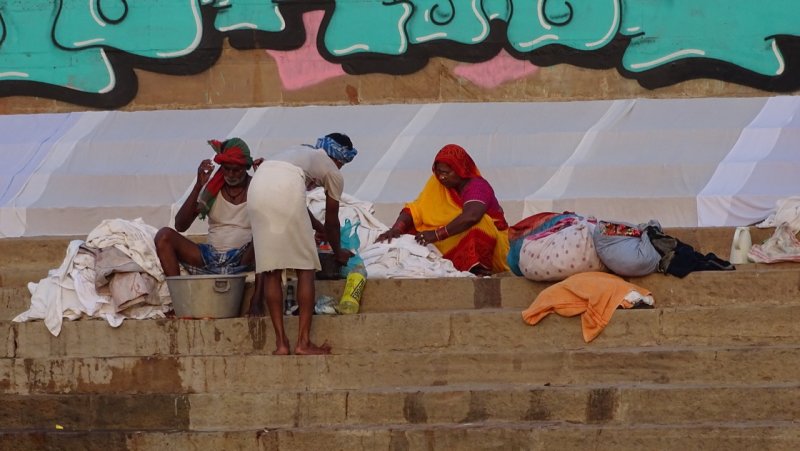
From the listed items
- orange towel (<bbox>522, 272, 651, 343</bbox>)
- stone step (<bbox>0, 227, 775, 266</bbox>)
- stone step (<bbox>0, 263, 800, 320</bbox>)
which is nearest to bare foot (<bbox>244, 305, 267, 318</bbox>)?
stone step (<bbox>0, 263, 800, 320</bbox>)

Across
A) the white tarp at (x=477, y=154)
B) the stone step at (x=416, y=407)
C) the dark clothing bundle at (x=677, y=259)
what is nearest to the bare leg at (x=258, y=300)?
the stone step at (x=416, y=407)

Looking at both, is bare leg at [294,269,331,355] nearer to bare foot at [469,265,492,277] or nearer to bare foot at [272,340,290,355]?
bare foot at [272,340,290,355]

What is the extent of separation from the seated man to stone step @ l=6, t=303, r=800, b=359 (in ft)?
2.07

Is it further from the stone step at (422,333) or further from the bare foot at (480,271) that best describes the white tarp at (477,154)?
the stone step at (422,333)

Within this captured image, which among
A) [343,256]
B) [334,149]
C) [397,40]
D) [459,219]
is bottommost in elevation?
[343,256]

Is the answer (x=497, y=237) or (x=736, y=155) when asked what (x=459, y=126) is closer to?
(x=736, y=155)

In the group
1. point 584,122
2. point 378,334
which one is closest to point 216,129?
point 584,122

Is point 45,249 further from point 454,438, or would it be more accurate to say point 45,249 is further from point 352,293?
point 454,438

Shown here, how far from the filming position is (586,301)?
22.9 ft

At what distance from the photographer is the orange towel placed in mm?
6875

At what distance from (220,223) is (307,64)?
3.93m

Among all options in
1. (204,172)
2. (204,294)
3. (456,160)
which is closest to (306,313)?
(204,294)

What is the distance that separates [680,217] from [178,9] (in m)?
4.52

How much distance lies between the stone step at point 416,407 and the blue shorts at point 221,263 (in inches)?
42.5
